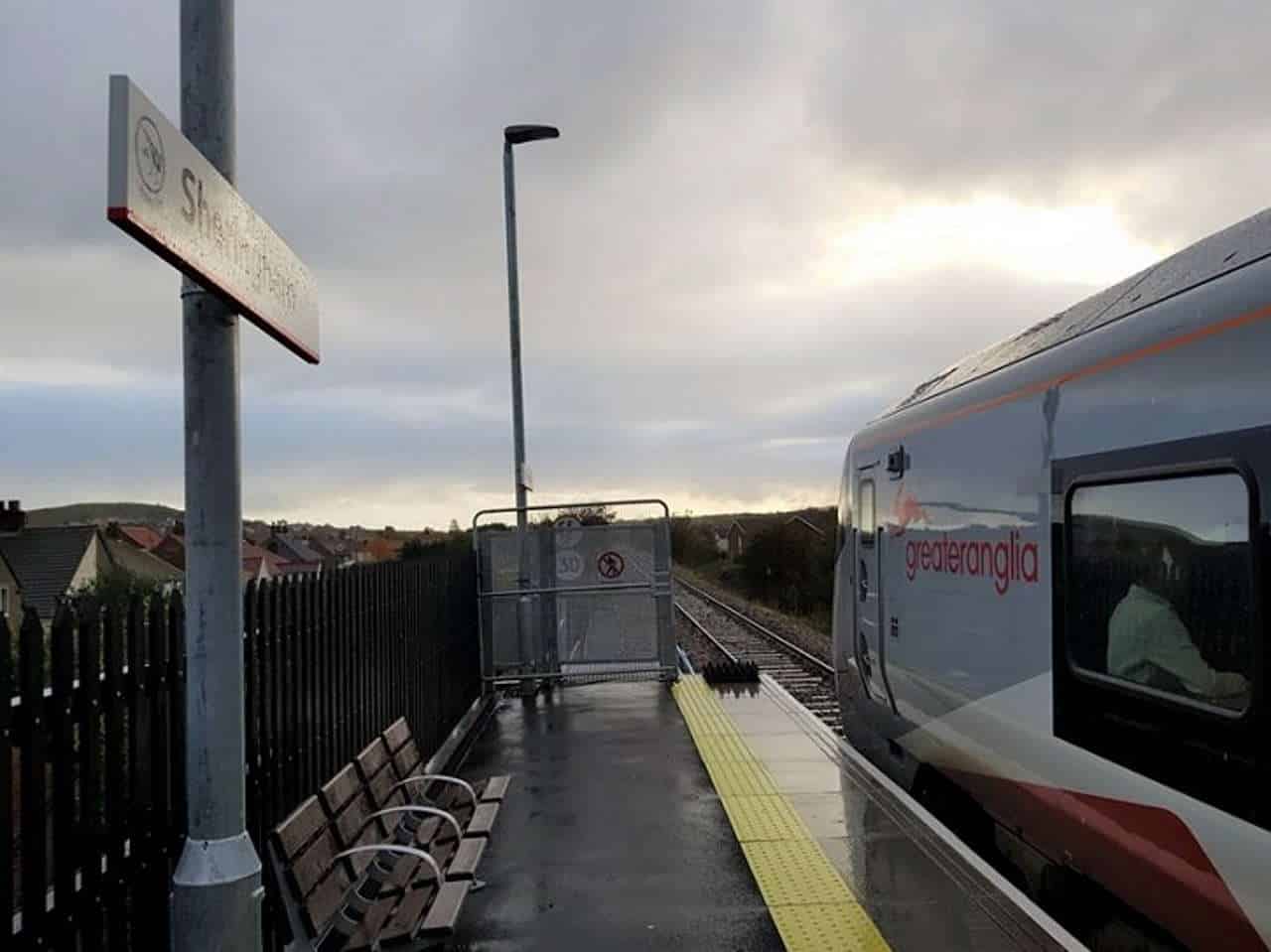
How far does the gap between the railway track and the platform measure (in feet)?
10.5

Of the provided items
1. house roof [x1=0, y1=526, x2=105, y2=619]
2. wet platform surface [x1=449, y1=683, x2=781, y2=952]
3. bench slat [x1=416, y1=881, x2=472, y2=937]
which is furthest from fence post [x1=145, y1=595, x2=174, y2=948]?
house roof [x1=0, y1=526, x2=105, y2=619]

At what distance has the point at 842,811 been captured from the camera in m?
6.96

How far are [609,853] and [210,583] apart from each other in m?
3.53

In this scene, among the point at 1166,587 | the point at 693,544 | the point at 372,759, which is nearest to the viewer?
the point at 1166,587

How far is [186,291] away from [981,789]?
4910mm

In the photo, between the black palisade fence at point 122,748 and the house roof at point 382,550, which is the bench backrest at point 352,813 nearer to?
the black palisade fence at point 122,748

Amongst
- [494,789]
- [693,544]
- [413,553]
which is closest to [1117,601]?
[494,789]

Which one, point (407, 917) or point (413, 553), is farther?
point (413, 553)

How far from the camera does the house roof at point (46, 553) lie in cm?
3350

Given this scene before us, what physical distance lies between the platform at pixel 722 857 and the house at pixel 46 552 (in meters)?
27.2

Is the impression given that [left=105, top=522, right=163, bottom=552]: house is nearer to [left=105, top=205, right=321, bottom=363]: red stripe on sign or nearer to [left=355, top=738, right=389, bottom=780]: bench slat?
[left=355, top=738, right=389, bottom=780]: bench slat

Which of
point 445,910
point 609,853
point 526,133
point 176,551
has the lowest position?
point 609,853

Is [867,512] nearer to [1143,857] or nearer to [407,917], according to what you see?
[1143,857]

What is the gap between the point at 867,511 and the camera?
8680mm
